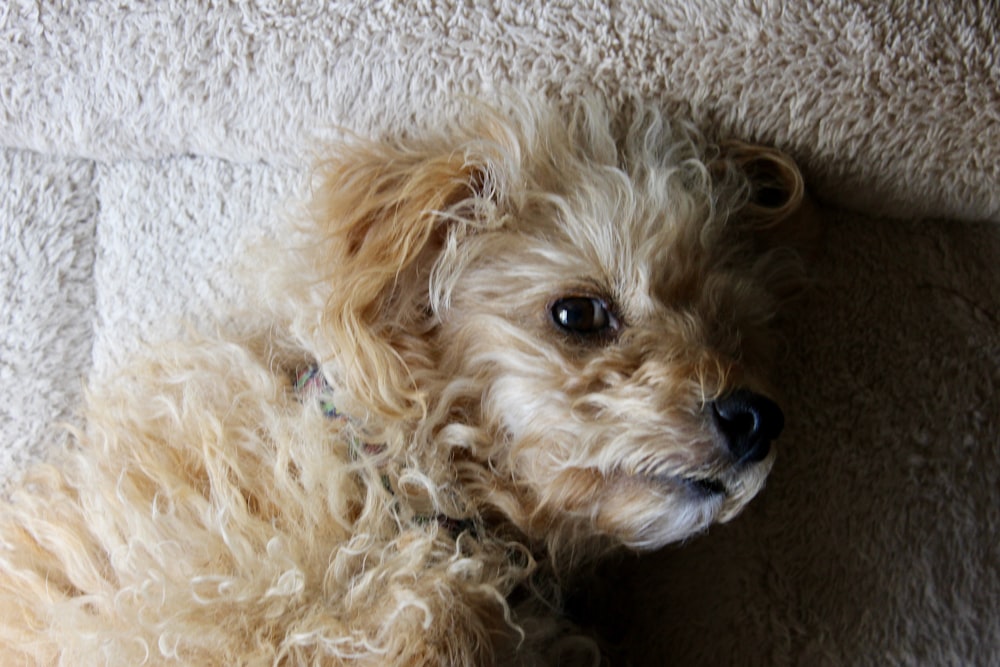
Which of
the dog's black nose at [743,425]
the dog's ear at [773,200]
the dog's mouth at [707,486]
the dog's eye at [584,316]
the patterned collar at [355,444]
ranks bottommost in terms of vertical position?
the patterned collar at [355,444]

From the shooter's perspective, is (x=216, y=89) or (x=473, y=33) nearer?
(x=473, y=33)

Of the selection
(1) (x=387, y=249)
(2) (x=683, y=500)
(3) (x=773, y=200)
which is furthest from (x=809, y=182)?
(1) (x=387, y=249)

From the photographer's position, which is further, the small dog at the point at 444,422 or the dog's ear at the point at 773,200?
the dog's ear at the point at 773,200

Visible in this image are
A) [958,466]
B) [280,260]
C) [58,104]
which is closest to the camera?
[958,466]

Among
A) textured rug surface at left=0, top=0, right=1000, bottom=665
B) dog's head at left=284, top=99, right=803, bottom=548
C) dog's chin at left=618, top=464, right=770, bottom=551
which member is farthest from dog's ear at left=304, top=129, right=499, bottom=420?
dog's chin at left=618, top=464, right=770, bottom=551

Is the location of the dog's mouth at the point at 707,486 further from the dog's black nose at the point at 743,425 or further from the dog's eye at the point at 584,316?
the dog's eye at the point at 584,316

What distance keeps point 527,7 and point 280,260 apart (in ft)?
1.80

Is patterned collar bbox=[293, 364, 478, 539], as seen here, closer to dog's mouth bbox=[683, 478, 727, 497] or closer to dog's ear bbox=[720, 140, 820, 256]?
dog's mouth bbox=[683, 478, 727, 497]

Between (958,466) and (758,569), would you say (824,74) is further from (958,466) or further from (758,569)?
(758,569)

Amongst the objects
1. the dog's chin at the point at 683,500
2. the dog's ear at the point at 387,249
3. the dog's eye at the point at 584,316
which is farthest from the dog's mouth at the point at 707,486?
the dog's ear at the point at 387,249

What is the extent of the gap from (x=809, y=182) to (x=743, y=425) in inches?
17.7

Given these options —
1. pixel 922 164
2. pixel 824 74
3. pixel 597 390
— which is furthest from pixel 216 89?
pixel 922 164

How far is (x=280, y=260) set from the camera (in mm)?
1377

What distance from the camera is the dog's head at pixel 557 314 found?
1.11 metres
